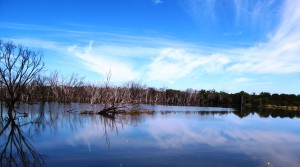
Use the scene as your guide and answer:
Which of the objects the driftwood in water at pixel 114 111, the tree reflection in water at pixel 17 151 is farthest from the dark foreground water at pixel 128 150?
the driftwood in water at pixel 114 111

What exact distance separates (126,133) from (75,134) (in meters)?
3.04

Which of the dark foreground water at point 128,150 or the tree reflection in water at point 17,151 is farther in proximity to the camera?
the dark foreground water at point 128,150

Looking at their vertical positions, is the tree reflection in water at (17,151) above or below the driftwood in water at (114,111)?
below

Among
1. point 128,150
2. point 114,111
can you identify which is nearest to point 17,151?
point 128,150

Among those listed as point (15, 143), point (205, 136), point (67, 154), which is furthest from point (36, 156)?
point (205, 136)

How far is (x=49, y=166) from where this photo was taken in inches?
429

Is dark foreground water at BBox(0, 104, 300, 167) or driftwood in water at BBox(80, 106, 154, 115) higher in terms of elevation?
driftwood in water at BBox(80, 106, 154, 115)

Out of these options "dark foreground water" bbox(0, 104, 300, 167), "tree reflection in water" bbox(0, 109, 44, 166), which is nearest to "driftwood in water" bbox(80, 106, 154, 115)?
"dark foreground water" bbox(0, 104, 300, 167)

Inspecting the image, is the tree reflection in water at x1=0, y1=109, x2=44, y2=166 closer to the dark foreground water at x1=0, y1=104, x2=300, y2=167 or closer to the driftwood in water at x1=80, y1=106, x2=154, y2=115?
the dark foreground water at x1=0, y1=104, x2=300, y2=167

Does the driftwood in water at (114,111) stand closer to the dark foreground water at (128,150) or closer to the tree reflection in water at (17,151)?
the dark foreground water at (128,150)

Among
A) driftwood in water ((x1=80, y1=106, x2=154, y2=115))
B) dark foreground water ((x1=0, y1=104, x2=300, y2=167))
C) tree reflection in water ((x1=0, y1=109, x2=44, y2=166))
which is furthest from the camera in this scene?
driftwood in water ((x1=80, y1=106, x2=154, y2=115))

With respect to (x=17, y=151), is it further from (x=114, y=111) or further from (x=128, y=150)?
(x=114, y=111)

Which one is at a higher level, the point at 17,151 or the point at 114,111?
the point at 114,111

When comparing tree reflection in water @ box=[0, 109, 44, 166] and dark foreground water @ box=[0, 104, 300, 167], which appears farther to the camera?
dark foreground water @ box=[0, 104, 300, 167]
